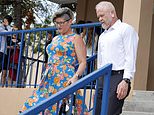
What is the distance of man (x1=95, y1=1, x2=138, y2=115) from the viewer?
3.75m

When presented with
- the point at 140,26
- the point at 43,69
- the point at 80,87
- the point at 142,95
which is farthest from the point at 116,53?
the point at 43,69

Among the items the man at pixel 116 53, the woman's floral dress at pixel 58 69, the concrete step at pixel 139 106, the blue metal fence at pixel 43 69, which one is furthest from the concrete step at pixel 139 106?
the man at pixel 116 53

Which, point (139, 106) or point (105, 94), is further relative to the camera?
point (139, 106)

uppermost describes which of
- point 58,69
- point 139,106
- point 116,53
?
point 116,53

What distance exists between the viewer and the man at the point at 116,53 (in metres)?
3.75

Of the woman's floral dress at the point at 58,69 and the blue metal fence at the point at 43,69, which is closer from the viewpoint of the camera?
the blue metal fence at the point at 43,69

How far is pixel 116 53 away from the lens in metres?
3.86

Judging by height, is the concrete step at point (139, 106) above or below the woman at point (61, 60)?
below

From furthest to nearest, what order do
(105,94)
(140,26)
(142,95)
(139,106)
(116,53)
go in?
1. (140,26)
2. (142,95)
3. (139,106)
4. (116,53)
5. (105,94)

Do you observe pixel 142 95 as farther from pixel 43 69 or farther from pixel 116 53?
pixel 116 53

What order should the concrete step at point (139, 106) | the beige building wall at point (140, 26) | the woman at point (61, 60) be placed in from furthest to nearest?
the beige building wall at point (140, 26), the concrete step at point (139, 106), the woman at point (61, 60)

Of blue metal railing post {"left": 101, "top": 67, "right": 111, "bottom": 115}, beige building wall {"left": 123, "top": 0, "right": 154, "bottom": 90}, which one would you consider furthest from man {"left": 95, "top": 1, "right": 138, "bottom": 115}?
beige building wall {"left": 123, "top": 0, "right": 154, "bottom": 90}

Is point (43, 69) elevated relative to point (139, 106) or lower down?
elevated

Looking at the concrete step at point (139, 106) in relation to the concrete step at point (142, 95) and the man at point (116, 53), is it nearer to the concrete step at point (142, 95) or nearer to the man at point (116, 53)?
the concrete step at point (142, 95)
